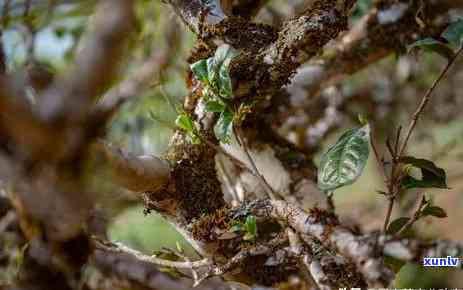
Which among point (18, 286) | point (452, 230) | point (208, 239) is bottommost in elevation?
point (18, 286)

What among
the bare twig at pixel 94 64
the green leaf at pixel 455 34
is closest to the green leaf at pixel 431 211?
the green leaf at pixel 455 34

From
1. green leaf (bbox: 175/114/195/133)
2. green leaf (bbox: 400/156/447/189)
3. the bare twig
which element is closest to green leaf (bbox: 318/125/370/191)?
green leaf (bbox: 400/156/447/189)

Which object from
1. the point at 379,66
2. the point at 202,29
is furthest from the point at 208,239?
the point at 379,66

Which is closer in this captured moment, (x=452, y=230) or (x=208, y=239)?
(x=208, y=239)

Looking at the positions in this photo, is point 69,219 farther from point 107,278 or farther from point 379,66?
point 379,66

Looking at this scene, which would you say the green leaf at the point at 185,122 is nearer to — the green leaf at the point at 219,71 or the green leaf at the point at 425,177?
the green leaf at the point at 219,71

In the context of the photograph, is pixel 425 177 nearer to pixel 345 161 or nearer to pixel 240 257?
pixel 345 161

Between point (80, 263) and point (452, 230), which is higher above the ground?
point (452, 230)
